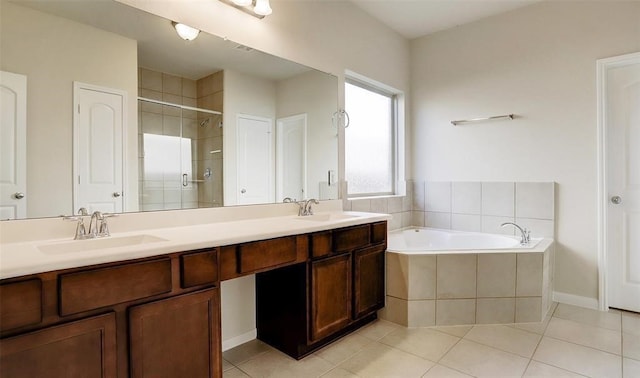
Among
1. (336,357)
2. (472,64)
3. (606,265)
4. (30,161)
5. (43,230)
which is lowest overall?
(336,357)

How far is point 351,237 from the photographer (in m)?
2.12

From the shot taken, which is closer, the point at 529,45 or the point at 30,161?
the point at 30,161

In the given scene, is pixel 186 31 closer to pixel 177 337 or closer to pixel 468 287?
pixel 177 337

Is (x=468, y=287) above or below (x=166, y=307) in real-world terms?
below

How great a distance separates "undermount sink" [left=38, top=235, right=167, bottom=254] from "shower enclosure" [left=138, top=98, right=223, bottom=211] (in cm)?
22

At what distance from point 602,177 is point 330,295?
232cm

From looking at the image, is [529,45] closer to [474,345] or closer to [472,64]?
[472,64]

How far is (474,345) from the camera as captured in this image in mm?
2094

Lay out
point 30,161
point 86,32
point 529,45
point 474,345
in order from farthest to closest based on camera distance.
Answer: point 529,45 → point 474,345 → point 86,32 → point 30,161

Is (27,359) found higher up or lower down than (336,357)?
higher up

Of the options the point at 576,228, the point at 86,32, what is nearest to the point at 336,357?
the point at 86,32

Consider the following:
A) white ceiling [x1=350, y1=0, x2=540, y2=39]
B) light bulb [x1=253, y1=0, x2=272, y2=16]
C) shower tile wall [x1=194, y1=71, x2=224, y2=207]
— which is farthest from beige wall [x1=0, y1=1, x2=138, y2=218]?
white ceiling [x1=350, y1=0, x2=540, y2=39]

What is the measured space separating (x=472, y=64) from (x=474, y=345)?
251 cm

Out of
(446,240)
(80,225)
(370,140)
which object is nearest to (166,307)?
(80,225)
